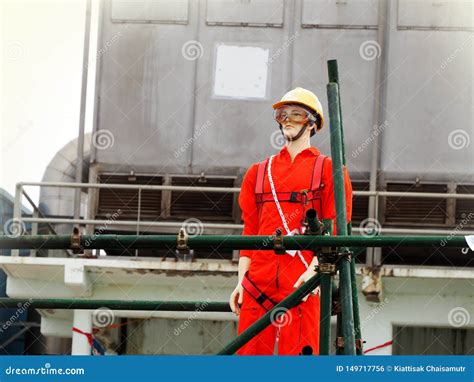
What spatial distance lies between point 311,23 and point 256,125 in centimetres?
136

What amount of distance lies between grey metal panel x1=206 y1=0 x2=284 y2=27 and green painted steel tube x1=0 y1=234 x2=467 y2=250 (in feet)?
32.8

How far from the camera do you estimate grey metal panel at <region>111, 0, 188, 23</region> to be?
15797 mm

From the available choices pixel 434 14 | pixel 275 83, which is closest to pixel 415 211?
pixel 275 83

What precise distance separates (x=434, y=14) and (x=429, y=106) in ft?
3.51

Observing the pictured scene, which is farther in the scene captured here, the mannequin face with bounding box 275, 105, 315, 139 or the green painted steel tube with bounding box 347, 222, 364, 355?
the mannequin face with bounding box 275, 105, 315, 139

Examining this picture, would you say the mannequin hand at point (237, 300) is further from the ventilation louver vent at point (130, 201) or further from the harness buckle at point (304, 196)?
the ventilation louver vent at point (130, 201)

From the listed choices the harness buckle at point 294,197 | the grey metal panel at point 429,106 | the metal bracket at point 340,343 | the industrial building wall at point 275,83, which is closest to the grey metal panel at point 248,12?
the industrial building wall at point 275,83

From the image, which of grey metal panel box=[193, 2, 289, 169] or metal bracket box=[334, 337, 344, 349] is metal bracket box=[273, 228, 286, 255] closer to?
metal bracket box=[334, 337, 344, 349]

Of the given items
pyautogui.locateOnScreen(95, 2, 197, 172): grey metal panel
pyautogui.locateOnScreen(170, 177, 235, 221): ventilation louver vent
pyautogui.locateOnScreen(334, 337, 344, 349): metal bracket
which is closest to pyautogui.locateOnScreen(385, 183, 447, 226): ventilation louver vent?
pyautogui.locateOnScreen(170, 177, 235, 221): ventilation louver vent

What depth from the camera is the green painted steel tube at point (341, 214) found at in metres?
5.97

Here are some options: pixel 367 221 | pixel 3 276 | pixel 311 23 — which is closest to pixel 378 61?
pixel 311 23

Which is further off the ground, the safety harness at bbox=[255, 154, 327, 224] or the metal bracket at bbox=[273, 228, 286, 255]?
the safety harness at bbox=[255, 154, 327, 224]

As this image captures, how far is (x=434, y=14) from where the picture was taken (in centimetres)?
1551

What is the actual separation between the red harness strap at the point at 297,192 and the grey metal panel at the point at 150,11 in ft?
28.9
